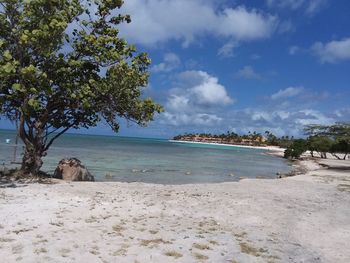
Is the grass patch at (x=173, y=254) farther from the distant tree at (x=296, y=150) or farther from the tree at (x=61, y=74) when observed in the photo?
the distant tree at (x=296, y=150)

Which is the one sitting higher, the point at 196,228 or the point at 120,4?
the point at 120,4

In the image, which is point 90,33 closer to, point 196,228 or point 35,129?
point 35,129

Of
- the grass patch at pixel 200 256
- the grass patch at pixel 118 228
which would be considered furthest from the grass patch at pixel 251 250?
the grass patch at pixel 118 228

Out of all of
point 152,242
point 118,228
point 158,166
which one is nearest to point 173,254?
point 152,242

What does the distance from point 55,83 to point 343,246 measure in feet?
46.8

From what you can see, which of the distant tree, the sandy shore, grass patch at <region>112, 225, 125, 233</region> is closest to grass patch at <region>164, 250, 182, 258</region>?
the sandy shore

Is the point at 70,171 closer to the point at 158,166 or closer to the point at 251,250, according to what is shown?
the point at 251,250

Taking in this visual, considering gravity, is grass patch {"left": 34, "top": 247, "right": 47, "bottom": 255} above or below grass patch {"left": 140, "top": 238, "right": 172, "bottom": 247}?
above

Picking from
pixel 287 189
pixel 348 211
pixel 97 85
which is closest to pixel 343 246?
pixel 348 211

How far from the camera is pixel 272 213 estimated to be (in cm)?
1391

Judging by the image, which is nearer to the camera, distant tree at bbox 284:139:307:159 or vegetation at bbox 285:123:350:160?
vegetation at bbox 285:123:350:160

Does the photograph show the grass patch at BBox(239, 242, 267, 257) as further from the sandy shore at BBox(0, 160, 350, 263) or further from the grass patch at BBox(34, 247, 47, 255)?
the grass patch at BBox(34, 247, 47, 255)

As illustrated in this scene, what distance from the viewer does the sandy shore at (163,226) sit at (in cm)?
859

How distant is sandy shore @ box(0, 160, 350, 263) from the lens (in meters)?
8.59
